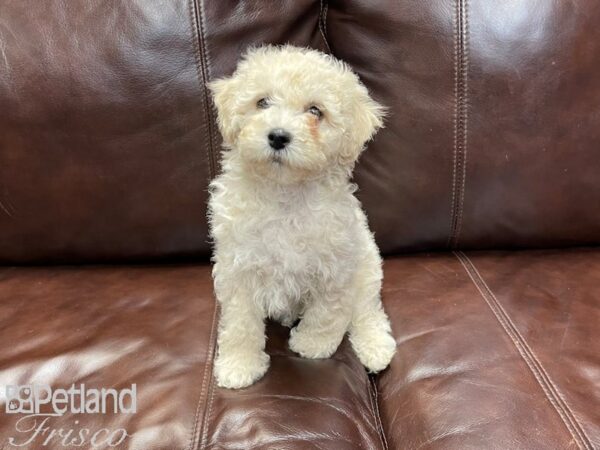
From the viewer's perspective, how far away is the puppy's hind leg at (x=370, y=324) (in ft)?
3.83

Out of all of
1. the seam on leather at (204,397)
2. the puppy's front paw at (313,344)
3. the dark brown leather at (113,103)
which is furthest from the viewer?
the dark brown leather at (113,103)

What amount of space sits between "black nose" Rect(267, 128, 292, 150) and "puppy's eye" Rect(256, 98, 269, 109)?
3.7 inches

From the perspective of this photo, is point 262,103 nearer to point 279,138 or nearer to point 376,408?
point 279,138

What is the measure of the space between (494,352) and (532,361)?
0.23ft

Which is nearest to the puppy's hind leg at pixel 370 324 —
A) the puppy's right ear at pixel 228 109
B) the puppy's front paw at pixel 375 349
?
the puppy's front paw at pixel 375 349

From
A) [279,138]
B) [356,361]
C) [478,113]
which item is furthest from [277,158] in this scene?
[478,113]

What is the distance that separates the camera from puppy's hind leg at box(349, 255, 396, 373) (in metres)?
1.17

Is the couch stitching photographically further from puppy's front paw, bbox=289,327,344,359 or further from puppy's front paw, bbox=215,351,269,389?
puppy's front paw, bbox=289,327,344,359

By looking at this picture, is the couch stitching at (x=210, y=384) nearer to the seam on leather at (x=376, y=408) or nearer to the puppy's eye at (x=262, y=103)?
the seam on leather at (x=376, y=408)

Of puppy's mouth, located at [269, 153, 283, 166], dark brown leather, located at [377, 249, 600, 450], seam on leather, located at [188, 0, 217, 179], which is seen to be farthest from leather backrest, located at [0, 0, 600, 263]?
puppy's mouth, located at [269, 153, 283, 166]

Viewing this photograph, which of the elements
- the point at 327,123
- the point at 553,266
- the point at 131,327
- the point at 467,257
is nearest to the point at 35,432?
the point at 131,327

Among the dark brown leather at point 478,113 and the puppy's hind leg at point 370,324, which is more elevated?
the dark brown leather at point 478,113

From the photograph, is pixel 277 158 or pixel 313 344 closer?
pixel 277 158

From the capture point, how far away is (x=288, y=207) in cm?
111
